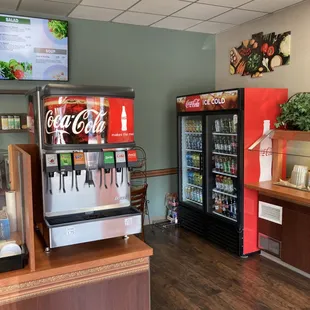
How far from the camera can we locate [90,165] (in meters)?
1.73

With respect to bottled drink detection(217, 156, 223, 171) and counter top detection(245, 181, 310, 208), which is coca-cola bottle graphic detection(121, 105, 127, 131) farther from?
bottled drink detection(217, 156, 223, 171)

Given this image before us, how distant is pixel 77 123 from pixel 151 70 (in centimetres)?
335

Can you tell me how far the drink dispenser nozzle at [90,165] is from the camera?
5.63ft

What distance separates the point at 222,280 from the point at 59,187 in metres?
2.20

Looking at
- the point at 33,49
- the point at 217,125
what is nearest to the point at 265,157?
the point at 217,125

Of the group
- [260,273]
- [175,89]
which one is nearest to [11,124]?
[175,89]

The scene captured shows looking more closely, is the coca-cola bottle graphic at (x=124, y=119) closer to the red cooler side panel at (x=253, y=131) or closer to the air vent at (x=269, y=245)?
the red cooler side panel at (x=253, y=131)

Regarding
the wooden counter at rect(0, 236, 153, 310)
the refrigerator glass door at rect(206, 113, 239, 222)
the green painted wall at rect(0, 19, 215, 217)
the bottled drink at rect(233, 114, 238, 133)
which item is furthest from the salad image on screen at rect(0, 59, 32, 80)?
the wooden counter at rect(0, 236, 153, 310)

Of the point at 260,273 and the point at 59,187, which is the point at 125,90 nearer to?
the point at 59,187

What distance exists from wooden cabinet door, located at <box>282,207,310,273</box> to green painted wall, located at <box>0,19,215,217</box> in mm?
2037

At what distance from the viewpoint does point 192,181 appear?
4.80 meters

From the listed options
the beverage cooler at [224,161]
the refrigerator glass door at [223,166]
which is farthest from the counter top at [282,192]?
the refrigerator glass door at [223,166]

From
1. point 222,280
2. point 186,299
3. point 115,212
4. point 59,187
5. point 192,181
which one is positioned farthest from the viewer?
point 192,181

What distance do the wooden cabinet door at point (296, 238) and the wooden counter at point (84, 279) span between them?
204 cm
